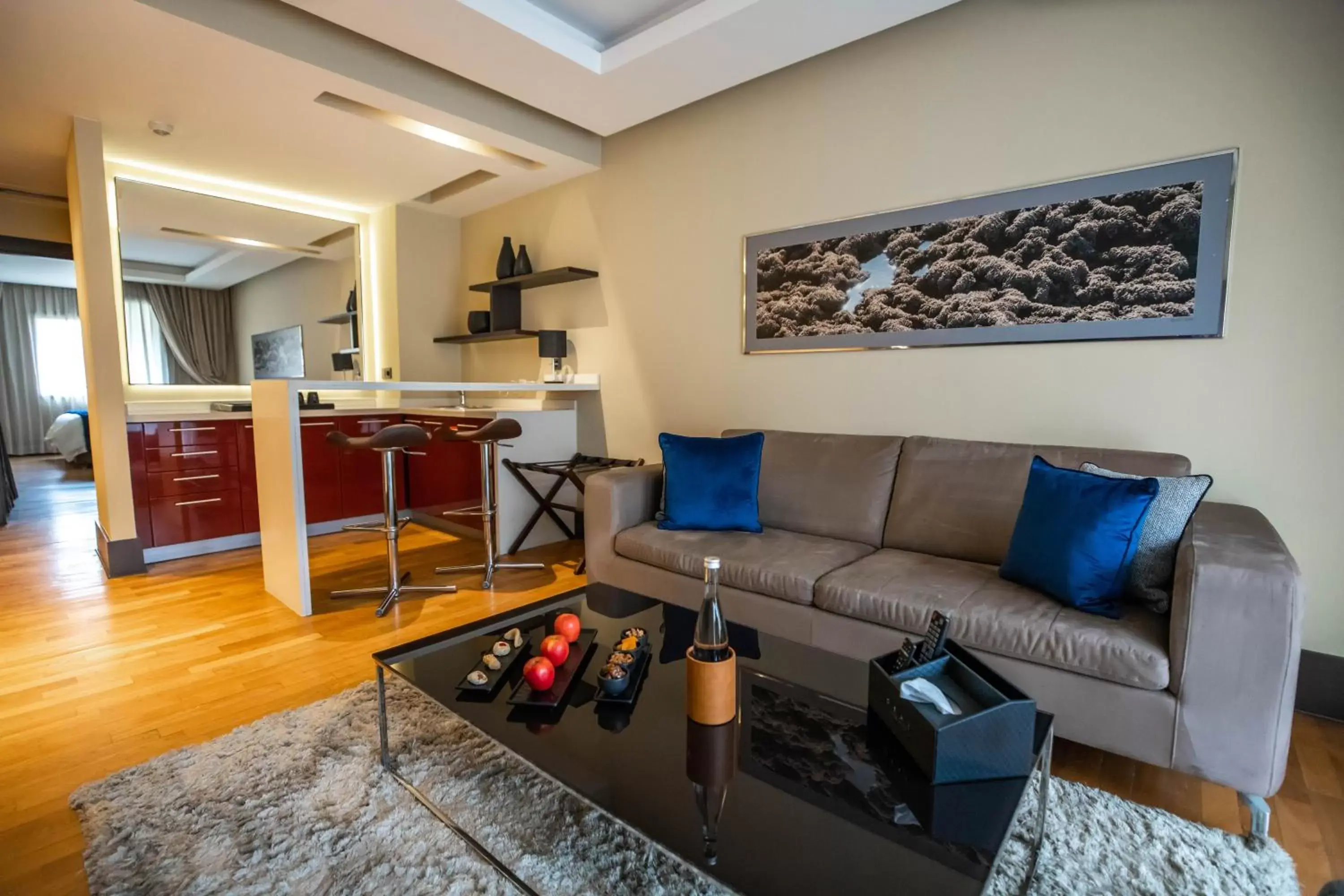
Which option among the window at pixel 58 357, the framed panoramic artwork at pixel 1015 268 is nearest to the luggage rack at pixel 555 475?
the framed panoramic artwork at pixel 1015 268

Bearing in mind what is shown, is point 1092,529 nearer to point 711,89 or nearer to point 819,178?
point 819,178

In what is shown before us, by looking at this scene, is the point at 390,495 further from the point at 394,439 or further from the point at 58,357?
the point at 58,357

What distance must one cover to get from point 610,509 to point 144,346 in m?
3.61

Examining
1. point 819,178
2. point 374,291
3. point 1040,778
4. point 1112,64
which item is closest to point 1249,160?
point 1112,64

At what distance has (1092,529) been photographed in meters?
1.79

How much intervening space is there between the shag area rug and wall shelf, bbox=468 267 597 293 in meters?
2.97

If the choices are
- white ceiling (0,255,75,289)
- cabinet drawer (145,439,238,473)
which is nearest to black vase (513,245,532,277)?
cabinet drawer (145,439,238,473)

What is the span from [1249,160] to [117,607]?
4.91 meters

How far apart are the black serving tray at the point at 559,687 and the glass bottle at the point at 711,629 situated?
37 cm

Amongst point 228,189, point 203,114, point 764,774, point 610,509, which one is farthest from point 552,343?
point 764,774

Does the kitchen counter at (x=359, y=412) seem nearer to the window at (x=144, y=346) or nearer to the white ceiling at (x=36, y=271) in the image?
the window at (x=144, y=346)

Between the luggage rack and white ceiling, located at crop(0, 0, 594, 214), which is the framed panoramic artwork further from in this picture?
white ceiling, located at crop(0, 0, 594, 214)

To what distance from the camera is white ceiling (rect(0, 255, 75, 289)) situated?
7113 mm

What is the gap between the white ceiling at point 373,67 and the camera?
2.40m
